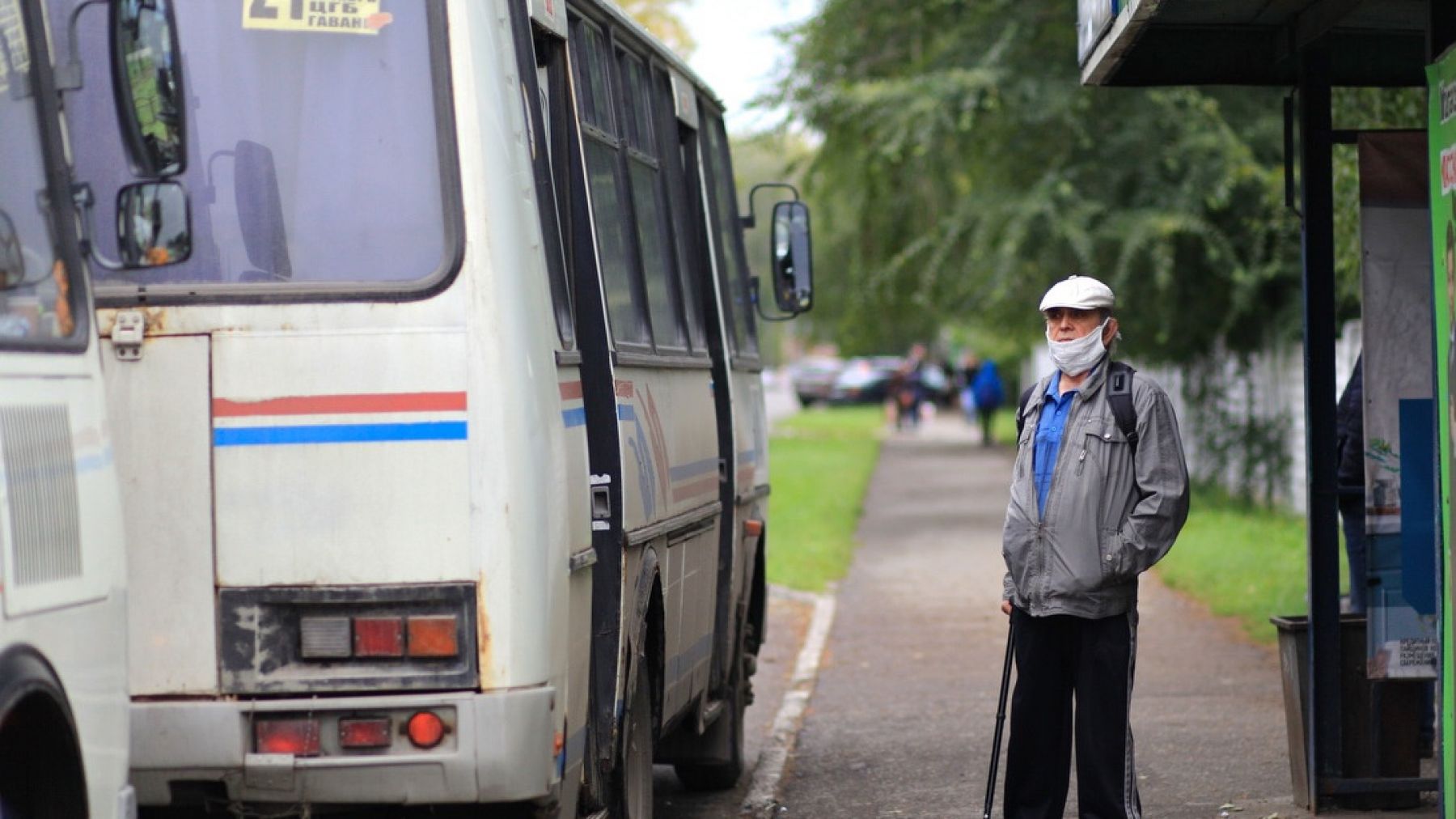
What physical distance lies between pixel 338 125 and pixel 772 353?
112687 millimetres

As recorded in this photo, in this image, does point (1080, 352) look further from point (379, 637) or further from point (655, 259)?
point (379, 637)

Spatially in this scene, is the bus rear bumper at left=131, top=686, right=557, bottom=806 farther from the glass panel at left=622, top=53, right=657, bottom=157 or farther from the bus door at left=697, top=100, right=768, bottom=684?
the bus door at left=697, top=100, right=768, bottom=684

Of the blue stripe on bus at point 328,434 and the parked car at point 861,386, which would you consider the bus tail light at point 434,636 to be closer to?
the blue stripe on bus at point 328,434

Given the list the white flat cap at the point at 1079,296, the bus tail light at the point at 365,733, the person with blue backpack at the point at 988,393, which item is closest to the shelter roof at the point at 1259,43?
the white flat cap at the point at 1079,296

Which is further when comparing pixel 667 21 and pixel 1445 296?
pixel 667 21

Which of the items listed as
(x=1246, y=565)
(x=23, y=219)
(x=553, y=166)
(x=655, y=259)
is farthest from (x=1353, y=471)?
(x=1246, y=565)

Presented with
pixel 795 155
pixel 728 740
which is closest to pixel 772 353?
pixel 795 155

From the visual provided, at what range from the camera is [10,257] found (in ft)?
15.1

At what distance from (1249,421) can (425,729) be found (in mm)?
20143

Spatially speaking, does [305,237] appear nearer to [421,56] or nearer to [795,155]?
[421,56]

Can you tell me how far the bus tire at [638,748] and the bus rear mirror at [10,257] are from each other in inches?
98.7

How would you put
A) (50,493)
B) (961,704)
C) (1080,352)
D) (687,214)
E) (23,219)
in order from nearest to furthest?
(50,493), (23,219), (1080,352), (687,214), (961,704)

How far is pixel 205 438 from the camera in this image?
5184 mm

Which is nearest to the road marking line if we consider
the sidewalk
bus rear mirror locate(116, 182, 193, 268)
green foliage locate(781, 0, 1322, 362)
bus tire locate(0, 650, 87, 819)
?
the sidewalk
